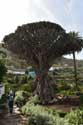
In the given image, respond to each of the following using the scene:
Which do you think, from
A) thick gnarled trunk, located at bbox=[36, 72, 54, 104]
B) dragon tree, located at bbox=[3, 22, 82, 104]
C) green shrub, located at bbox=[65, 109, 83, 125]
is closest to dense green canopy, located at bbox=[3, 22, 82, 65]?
dragon tree, located at bbox=[3, 22, 82, 104]

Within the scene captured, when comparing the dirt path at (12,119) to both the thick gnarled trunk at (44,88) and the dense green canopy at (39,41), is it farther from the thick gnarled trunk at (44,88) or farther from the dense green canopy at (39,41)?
the dense green canopy at (39,41)

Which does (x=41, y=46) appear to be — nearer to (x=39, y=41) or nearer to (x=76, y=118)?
(x=39, y=41)

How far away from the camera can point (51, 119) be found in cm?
1647

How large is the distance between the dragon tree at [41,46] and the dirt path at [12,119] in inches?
507

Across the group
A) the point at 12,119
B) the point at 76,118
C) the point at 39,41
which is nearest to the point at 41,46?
the point at 39,41

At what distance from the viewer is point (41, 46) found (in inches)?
1497

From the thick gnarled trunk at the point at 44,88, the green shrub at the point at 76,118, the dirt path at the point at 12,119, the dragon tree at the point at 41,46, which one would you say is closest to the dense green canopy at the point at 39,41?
the dragon tree at the point at 41,46

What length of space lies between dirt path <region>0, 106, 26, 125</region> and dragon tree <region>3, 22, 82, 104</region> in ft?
42.3

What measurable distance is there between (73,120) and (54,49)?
23.5 metres

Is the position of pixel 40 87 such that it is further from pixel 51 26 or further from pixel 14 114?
pixel 14 114

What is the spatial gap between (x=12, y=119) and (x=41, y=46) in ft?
55.6

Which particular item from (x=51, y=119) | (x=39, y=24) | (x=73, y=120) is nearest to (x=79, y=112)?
(x=73, y=120)

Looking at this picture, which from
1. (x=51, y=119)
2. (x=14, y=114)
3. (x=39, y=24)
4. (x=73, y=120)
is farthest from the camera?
(x=39, y=24)

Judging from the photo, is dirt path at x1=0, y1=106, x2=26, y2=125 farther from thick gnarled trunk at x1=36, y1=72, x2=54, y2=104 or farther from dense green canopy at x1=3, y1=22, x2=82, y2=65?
dense green canopy at x1=3, y1=22, x2=82, y2=65
